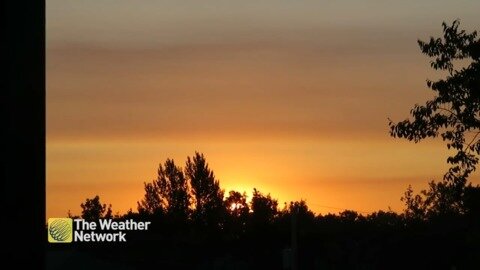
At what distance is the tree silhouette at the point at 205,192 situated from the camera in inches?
3925

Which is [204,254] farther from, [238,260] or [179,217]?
[179,217]

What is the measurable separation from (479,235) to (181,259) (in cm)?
4591

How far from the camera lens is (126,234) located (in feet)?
240

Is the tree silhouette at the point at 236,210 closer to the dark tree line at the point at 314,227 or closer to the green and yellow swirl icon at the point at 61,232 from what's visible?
the dark tree line at the point at 314,227

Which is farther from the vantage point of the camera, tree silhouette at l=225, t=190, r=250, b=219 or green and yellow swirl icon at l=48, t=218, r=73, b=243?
tree silhouette at l=225, t=190, r=250, b=219

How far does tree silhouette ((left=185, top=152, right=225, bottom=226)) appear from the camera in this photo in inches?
3925
